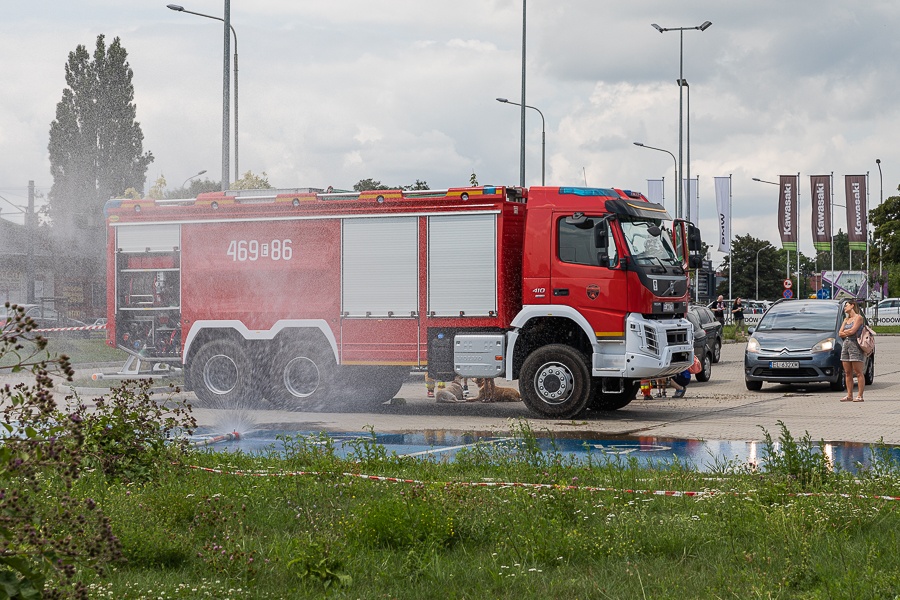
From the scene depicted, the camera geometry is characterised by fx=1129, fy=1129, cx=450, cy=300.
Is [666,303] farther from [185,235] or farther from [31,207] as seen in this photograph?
[31,207]

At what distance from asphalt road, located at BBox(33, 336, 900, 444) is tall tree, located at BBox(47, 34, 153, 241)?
38297mm

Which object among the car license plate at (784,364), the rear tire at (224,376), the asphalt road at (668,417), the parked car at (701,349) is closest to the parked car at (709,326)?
the parked car at (701,349)

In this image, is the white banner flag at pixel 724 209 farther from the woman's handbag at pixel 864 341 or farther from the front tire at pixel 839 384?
the woman's handbag at pixel 864 341

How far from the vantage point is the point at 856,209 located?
5372 cm

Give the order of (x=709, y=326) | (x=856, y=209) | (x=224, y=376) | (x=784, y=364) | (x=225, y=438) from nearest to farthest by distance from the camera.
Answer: (x=225, y=438)
(x=224, y=376)
(x=784, y=364)
(x=709, y=326)
(x=856, y=209)

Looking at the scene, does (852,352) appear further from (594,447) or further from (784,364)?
(594,447)

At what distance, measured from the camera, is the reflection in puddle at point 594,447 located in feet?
35.3

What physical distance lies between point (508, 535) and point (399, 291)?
10190 mm

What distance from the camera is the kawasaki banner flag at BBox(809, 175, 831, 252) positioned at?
54062 millimetres

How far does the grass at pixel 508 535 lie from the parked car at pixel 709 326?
1754cm

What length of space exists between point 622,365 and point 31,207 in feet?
128

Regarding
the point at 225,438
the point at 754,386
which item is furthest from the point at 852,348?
the point at 225,438

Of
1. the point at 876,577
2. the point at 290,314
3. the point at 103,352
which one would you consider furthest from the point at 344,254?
the point at 103,352

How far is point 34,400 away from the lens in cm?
391
